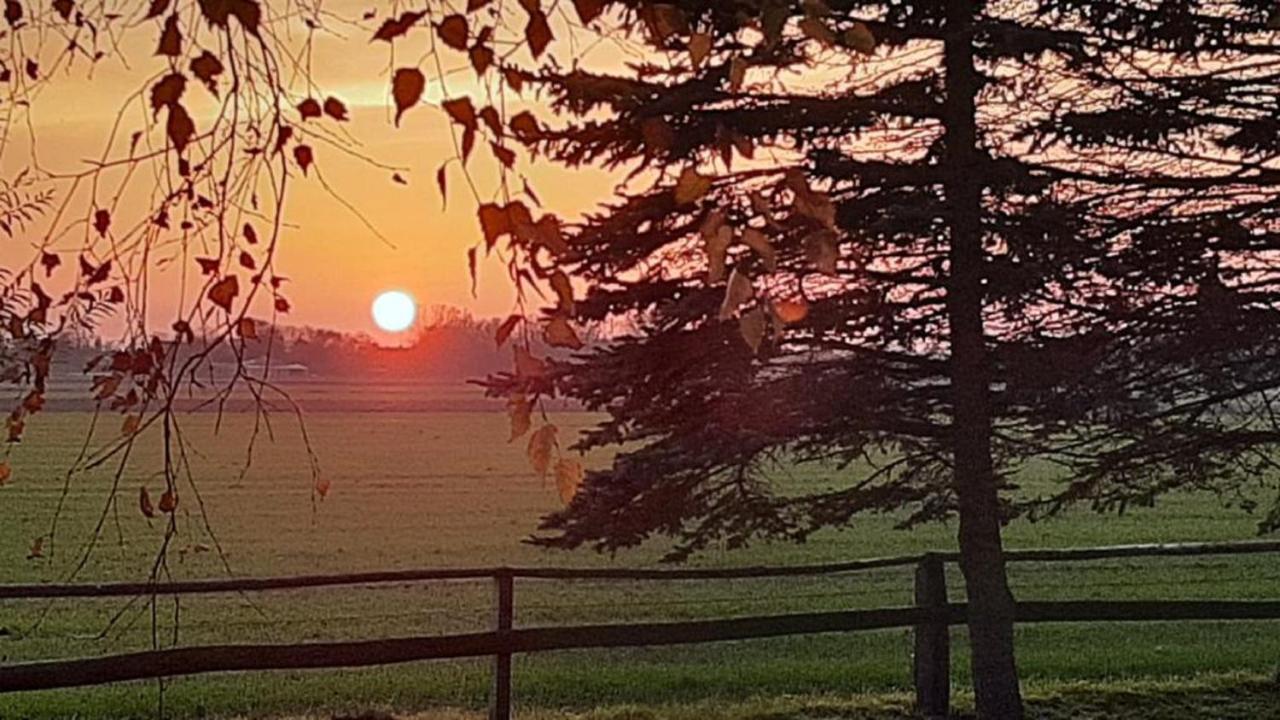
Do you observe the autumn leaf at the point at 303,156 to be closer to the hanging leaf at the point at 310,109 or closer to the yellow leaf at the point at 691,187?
the hanging leaf at the point at 310,109

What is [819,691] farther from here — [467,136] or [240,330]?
[467,136]

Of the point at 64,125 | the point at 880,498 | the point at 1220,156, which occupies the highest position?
the point at 1220,156

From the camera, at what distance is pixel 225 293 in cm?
183

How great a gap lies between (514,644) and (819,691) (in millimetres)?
3573

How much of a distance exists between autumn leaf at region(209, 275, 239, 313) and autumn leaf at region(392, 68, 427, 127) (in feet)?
1.87

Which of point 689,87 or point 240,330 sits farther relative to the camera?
point 689,87

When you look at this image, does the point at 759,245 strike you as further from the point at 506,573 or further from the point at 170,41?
the point at 506,573

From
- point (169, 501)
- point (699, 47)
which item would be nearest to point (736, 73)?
point (699, 47)

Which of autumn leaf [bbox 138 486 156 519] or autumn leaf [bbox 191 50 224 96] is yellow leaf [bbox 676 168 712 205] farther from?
autumn leaf [bbox 138 486 156 519]

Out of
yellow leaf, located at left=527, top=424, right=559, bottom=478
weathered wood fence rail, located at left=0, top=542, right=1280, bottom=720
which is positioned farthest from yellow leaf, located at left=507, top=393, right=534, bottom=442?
weathered wood fence rail, located at left=0, top=542, right=1280, bottom=720

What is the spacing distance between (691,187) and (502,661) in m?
5.37

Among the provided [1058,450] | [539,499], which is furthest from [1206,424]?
[539,499]

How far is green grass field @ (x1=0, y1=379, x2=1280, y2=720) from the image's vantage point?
8891mm

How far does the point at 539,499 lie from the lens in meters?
22.9
